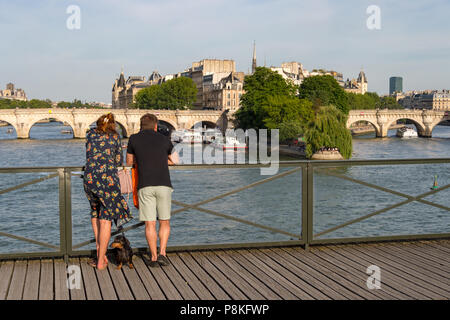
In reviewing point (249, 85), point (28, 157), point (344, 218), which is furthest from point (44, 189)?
point (249, 85)

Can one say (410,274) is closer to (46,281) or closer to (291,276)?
(291,276)

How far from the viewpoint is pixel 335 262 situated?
511 cm

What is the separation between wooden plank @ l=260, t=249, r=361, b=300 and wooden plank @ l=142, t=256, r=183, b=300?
1.02 meters

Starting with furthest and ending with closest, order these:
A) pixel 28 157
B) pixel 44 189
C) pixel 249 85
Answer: pixel 249 85 → pixel 28 157 → pixel 44 189

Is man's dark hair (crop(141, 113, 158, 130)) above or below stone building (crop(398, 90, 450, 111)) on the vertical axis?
below

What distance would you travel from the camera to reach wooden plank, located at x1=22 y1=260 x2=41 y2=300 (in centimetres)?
414

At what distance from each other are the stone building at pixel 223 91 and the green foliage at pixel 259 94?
28791 mm

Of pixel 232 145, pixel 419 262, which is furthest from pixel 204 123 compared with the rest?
pixel 419 262

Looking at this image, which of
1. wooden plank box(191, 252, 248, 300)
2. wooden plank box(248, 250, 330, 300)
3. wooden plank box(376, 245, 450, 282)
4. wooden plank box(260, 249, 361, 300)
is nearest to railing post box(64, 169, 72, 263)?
wooden plank box(191, 252, 248, 300)

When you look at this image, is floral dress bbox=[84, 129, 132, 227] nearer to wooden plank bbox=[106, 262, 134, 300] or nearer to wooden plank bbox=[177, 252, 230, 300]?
wooden plank bbox=[106, 262, 134, 300]

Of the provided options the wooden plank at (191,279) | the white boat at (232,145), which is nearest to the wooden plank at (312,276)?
the wooden plank at (191,279)

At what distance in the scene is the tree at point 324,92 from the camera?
184 feet
